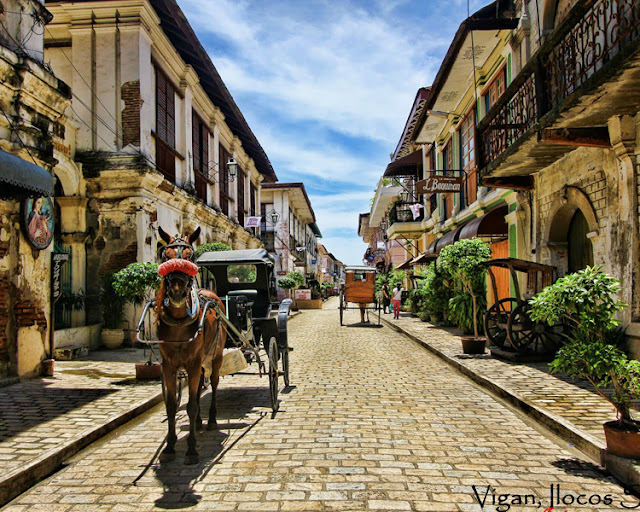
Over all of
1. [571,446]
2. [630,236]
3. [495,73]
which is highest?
[495,73]

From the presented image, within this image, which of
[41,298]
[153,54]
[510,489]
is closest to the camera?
[510,489]

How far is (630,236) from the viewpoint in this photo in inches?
280

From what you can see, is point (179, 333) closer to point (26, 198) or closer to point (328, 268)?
point (26, 198)

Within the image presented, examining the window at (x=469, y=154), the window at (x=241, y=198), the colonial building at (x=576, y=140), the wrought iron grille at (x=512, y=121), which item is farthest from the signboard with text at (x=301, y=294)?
the wrought iron grille at (x=512, y=121)

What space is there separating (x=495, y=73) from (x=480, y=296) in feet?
19.6

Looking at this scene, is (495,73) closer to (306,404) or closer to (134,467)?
(306,404)

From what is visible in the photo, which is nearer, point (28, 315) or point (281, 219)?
point (28, 315)

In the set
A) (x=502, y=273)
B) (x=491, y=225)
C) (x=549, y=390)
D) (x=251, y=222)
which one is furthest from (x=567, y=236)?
(x=251, y=222)

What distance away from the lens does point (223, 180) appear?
20.6m

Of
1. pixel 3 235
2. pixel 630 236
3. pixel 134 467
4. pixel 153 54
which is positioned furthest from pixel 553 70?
pixel 153 54

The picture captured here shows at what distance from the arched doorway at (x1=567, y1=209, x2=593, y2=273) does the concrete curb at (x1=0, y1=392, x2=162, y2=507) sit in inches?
321

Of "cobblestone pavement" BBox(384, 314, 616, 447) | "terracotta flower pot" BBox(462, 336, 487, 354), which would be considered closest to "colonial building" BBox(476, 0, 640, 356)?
"cobblestone pavement" BBox(384, 314, 616, 447)

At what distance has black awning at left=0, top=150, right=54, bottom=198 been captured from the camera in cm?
629

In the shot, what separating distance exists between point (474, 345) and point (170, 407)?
23.2ft
